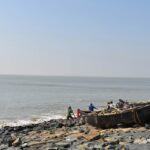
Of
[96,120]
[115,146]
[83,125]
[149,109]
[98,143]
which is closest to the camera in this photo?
[115,146]

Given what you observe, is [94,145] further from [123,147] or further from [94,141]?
[123,147]

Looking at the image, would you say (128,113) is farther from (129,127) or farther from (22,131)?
(22,131)

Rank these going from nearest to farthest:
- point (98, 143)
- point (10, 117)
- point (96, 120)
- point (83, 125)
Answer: point (98, 143) < point (96, 120) < point (83, 125) < point (10, 117)

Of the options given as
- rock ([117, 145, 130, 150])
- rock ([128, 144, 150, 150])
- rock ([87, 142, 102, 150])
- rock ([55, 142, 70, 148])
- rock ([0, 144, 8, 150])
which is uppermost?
rock ([128, 144, 150, 150])

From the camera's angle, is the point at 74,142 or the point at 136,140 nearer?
the point at 136,140

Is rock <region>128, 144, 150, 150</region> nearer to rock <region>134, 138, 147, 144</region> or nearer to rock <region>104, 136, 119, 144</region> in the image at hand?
rock <region>134, 138, 147, 144</region>

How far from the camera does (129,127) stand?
24969mm

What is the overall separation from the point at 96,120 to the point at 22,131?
6.84 metres

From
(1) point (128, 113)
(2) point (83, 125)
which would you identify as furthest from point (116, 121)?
(2) point (83, 125)

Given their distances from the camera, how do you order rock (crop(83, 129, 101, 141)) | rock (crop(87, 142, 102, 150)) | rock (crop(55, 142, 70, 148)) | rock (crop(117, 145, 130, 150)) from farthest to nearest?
rock (crop(83, 129, 101, 141)) < rock (crop(55, 142, 70, 148)) < rock (crop(87, 142, 102, 150)) < rock (crop(117, 145, 130, 150))

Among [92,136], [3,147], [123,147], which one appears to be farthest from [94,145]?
[3,147]

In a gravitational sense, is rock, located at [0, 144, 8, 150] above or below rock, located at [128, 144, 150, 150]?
below

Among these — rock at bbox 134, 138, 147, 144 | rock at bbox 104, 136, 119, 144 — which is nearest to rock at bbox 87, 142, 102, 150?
rock at bbox 104, 136, 119, 144

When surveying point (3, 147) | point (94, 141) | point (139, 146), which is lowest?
point (3, 147)
